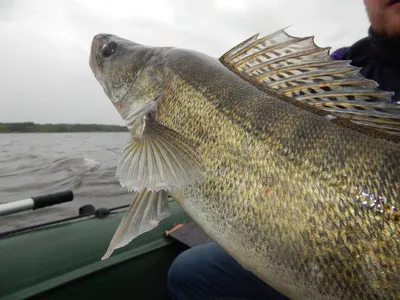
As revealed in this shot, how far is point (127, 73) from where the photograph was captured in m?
2.41

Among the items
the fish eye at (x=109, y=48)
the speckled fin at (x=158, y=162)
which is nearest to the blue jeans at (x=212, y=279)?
the speckled fin at (x=158, y=162)

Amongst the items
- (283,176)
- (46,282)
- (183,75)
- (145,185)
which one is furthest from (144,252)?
(283,176)

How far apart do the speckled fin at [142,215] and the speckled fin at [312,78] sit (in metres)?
0.90

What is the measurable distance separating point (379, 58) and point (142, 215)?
2388 millimetres

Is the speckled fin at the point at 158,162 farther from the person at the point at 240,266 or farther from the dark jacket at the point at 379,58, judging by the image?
the dark jacket at the point at 379,58

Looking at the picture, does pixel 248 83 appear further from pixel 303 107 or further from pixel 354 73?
pixel 354 73

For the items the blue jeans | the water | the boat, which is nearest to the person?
the blue jeans

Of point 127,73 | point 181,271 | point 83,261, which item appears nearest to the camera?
point 127,73

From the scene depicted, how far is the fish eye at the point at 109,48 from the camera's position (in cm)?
260

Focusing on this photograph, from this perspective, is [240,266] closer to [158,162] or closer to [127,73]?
[158,162]

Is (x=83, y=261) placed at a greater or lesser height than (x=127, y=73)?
lesser

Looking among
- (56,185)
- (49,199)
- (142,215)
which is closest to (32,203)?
(49,199)

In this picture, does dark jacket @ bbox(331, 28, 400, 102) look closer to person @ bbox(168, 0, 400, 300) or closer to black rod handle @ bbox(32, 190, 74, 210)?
person @ bbox(168, 0, 400, 300)

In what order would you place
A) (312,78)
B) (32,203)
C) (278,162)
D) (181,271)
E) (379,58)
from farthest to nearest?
(32,203) < (379,58) < (181,271) < (312,78) < (278,162)
